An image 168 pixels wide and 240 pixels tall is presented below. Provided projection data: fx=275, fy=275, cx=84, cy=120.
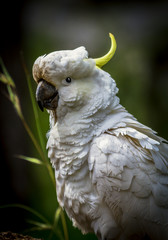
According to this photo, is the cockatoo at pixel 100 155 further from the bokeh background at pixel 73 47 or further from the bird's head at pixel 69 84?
the bokeh background at pixel 73 47

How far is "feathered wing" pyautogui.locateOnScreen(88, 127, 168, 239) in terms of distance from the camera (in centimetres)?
95

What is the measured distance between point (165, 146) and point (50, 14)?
1.48 meters

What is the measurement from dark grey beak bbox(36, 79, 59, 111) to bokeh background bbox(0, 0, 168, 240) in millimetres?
1028

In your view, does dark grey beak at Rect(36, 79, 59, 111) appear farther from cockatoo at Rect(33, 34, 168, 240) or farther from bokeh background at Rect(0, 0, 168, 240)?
bokeh background at Rect(0, 0, 168, 240)

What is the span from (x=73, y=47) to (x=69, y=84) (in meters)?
1.12

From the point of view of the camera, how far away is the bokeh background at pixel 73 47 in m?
2.00

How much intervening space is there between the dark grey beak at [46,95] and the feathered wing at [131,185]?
0.74 feet

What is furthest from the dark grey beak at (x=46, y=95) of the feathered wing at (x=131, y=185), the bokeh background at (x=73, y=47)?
the bokeh background at (x=73, y=47)

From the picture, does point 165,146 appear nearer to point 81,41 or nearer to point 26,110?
point 81,41

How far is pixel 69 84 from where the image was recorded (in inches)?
39.6

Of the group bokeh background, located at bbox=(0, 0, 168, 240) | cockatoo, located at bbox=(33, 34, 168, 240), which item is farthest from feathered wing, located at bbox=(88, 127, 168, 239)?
bokeh background, located at bbox=(0, 0, 168, 240)

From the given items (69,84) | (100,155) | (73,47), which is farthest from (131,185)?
(73,47)

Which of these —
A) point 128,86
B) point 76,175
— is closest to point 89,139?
point 76,175

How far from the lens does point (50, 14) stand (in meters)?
2.11
